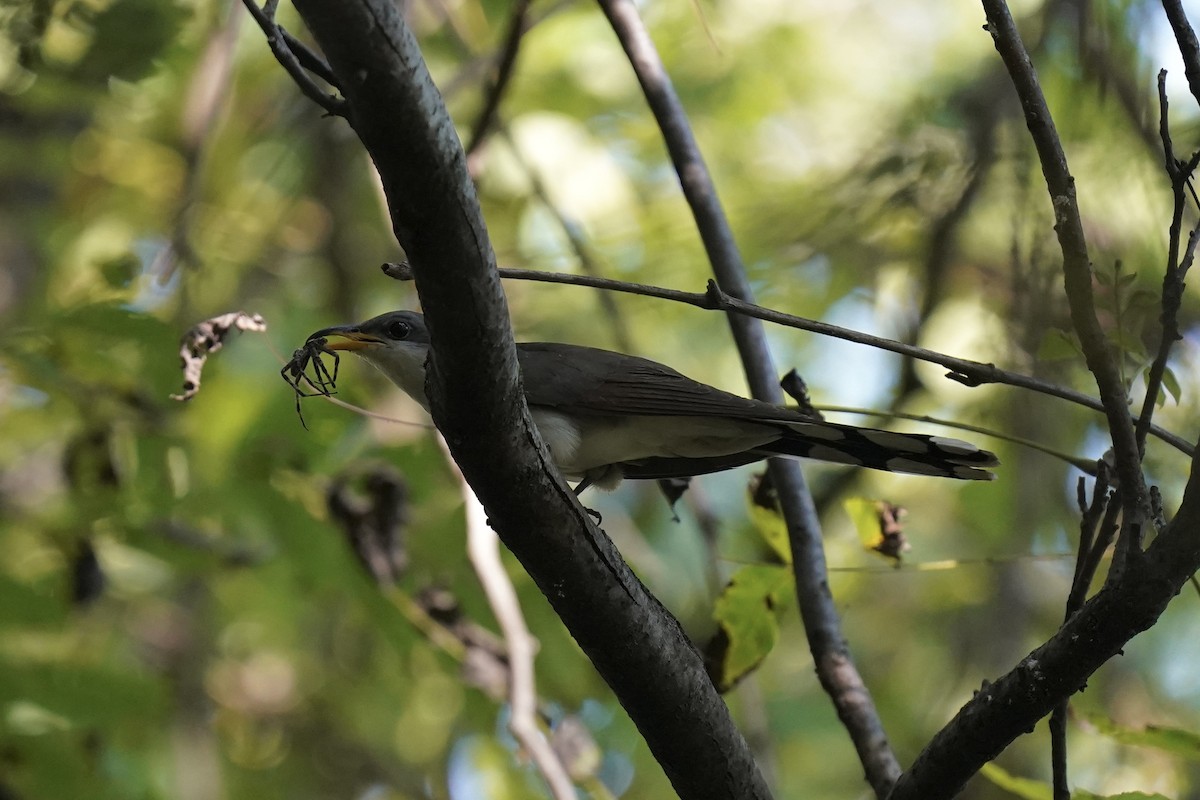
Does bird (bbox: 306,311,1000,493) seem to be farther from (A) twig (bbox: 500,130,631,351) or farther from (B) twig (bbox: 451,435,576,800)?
(A) twig (bbox: 500,130,631,351)

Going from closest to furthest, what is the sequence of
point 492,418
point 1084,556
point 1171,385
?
point 492,418 → point 1171,385 → point 1084,556

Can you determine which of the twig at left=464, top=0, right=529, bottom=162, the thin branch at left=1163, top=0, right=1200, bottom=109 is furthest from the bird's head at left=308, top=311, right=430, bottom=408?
the thin branch at left=1163, top=0, right=1200, bottom=109

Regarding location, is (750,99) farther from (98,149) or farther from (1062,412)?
(98,149)

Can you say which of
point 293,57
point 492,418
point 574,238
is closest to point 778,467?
point 574,238

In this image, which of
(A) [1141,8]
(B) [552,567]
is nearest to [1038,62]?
(A) [1141,8]

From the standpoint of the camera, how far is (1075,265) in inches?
88.4

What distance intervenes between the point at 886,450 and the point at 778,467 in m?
0.39

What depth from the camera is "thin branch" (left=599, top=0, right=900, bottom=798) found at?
11.3 feet

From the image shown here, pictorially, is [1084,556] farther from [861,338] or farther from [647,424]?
[647,424]

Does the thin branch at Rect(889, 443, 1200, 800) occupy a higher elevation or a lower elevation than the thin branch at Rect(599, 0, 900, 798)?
lower

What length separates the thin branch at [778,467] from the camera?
3.45 meters

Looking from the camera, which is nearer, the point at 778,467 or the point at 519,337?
the point at 778,467

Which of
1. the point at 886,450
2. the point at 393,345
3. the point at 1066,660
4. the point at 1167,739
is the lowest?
the point at 1066,660

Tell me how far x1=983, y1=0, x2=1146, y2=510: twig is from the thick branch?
42.8 inches
